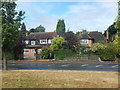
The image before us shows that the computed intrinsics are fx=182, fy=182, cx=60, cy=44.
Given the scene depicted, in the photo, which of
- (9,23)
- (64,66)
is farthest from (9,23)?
(64,66)

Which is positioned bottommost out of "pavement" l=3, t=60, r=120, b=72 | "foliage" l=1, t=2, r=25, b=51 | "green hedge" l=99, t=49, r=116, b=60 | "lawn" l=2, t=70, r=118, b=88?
"pavement" l=3, t=60, r=120, b=72

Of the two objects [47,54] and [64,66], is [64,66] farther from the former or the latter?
[47,54]

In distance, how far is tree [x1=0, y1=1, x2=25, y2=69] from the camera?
12.9m

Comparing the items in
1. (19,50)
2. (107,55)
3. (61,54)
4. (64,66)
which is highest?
(19,50)

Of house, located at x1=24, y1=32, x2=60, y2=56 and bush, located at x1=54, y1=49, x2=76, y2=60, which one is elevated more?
house, located at x1=24, y1=32, x2=60, y2=56

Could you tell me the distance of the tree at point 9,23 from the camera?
1290cm

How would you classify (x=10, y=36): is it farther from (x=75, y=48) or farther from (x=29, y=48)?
(x=29, y=48)

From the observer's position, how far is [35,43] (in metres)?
49.8

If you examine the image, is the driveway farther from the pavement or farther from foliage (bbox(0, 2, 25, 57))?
foliage (bbox(0, 2, 25, 57))

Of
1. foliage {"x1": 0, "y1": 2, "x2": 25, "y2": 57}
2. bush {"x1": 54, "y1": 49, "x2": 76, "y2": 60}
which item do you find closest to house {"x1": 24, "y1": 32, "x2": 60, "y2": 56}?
bush {"x1": 54, "y1": 49, "x2": 76, "y2": 60}

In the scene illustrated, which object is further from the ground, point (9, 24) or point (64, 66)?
point (9, 24)

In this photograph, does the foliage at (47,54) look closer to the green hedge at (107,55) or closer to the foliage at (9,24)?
the green hedge at (107,55)

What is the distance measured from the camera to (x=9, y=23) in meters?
13.2

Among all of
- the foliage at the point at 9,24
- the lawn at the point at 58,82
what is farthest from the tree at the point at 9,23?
the lawn at the point at 58,82
